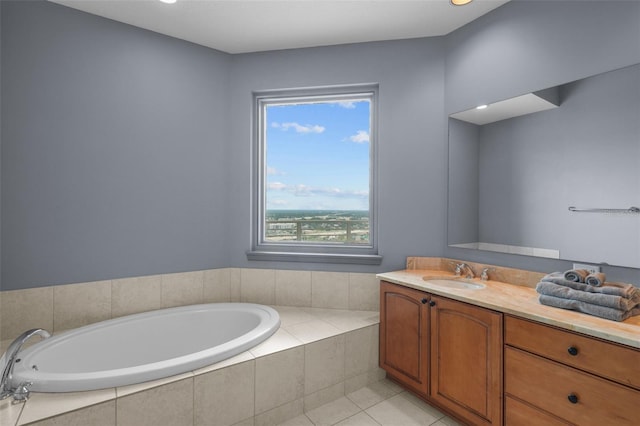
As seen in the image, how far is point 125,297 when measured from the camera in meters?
2.26

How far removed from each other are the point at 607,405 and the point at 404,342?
105 cm

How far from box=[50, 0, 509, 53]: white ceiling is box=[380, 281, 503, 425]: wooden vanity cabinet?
1959 millimetres

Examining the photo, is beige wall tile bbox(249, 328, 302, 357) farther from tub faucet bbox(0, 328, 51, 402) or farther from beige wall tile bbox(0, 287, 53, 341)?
beige wall tile bbox(0, 287, 53, 341)

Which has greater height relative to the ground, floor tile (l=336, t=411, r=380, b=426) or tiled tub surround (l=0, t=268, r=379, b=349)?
tiled tub surround (l=0, t=268, r=379, b=349)

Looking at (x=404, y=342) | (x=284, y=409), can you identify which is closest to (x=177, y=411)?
(x=284, y=409)

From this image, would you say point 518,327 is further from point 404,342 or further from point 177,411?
point 177,411

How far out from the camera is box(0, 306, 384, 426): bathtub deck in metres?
1.27

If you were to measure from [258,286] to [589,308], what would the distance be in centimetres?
224

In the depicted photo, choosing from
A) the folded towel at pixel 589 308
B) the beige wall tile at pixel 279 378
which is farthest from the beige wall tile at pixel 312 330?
the folded towel at pixel 589 308

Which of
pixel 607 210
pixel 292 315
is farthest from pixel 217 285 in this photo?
pixel 607 210

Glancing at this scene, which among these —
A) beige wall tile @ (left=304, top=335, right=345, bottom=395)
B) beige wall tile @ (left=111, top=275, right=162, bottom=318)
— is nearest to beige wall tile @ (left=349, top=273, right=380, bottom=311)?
beige wall tile @ (left=304, top=335, right=345, bottom=395)

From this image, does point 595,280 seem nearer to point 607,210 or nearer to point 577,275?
point 577,275

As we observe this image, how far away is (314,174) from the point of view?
2748 millimetres

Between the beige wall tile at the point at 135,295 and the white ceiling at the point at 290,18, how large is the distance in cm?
196
